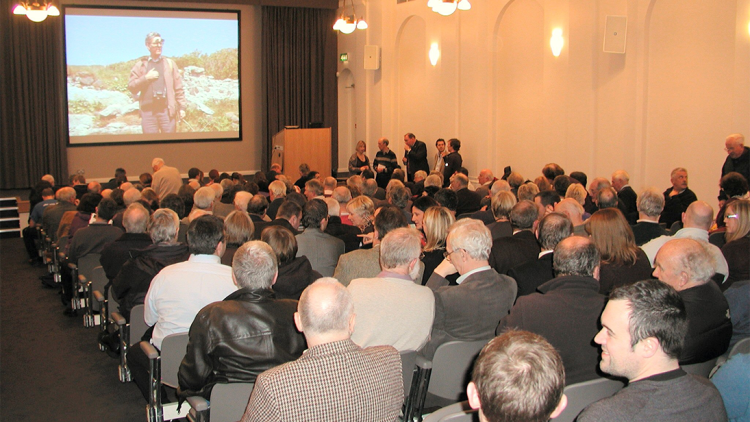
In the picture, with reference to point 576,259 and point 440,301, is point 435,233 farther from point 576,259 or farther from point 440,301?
point 576,259

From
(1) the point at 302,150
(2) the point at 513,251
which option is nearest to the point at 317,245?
(2) the point at 513,251

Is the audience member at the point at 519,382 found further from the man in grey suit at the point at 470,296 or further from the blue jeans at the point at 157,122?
the blue jeans at the point at 157,122

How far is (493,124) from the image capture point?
11055mm

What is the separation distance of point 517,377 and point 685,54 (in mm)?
7596

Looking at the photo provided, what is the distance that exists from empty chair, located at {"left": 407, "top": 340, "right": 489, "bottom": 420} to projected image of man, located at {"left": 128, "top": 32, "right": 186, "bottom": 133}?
39.2ft

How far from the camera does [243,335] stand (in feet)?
9.55

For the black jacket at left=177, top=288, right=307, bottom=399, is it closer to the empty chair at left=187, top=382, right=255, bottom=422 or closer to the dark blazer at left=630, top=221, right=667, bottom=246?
the empty chair at left=187, top=382, right=255, bottom=422

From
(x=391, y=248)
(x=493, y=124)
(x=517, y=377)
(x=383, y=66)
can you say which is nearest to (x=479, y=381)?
(x=517, y=377)

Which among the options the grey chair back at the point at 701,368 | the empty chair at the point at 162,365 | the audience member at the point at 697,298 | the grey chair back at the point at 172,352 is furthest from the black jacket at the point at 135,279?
the grey chair back at the point at 701,368

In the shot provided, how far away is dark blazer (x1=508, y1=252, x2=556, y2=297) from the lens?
12.5 feet

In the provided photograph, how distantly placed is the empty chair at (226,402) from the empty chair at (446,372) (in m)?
0.84

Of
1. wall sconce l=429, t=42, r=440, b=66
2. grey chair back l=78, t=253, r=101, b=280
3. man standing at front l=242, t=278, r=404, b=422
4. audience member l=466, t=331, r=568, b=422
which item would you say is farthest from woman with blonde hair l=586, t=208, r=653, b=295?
wall sconce l=429, t=42, r=440, b=66

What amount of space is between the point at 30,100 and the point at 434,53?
7805mm

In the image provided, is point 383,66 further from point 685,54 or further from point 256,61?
point 685,54
